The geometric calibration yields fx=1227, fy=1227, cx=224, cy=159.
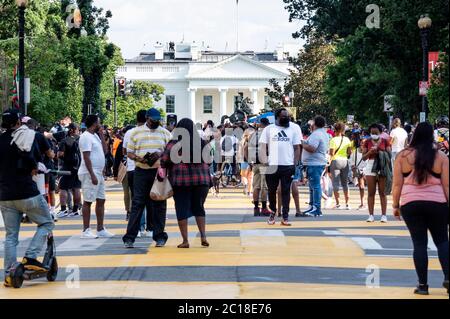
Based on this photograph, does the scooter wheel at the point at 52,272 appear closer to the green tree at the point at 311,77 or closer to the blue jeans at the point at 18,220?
the blue jeans at the point at 18,220

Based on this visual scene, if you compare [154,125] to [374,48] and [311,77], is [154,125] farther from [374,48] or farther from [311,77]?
[311,77]

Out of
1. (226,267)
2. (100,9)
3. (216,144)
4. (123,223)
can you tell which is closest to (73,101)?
(100,9)

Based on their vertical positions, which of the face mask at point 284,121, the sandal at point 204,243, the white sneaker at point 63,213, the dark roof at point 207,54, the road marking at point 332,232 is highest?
the dark roof at point 207,54

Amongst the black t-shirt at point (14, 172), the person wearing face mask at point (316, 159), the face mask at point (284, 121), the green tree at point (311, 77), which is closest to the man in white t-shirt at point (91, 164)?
the face mask at point (284, 121)

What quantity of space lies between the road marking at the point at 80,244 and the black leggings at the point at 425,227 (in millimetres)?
6308

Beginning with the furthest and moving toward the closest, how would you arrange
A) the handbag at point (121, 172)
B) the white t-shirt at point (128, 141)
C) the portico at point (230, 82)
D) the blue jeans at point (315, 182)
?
the portico at point (230, 82), the blue jeans at point (315, 182), the handbag at point (121, 172), the white t-shirt at point (128, 141)

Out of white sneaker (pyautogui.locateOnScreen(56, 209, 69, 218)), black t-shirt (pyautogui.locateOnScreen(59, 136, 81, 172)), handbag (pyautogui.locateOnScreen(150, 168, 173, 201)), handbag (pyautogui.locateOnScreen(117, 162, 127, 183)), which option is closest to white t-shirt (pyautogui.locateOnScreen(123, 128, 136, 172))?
handbag (pyautogui.locateOnScreen(117, 162, 127, 183))

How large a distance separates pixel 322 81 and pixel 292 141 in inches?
2181

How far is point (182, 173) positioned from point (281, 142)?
14.3 ft

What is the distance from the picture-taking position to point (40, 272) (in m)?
13.4

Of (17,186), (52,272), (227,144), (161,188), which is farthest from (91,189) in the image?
(227,144)

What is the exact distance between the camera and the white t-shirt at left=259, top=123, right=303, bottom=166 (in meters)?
20.8

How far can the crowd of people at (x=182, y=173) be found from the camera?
1227cm
